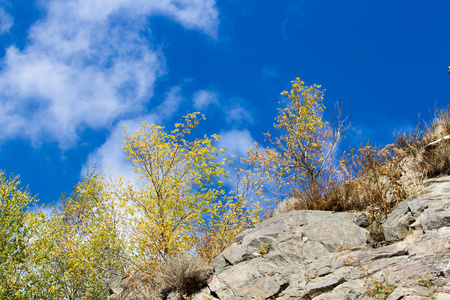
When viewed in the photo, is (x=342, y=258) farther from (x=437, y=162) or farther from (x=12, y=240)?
(x=12, y=240)

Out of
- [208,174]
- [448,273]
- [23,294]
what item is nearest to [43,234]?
[23,294]

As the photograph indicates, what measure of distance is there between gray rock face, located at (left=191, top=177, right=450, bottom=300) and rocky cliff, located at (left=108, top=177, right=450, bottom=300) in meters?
0.01

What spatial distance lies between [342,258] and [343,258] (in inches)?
2.4

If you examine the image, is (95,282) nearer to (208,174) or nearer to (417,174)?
(208,174)

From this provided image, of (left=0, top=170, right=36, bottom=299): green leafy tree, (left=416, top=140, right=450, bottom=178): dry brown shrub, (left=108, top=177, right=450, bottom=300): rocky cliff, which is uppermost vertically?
(left=0, top=170, right=36, bottom=299): green leafy tree

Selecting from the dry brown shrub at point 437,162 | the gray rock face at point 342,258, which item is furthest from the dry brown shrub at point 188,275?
the dry brown shrub at point 437,162

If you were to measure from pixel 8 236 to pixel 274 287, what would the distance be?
18.2 meters

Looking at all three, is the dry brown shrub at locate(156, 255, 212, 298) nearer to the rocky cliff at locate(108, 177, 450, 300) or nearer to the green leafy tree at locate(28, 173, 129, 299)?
the rocky cliff at locate(108, 177, 450, 300)

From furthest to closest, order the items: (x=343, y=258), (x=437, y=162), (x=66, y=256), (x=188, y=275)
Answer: (x=66, y=256) < (x=437, y=162) < (x=188, y=275) < (x=343, y=258)

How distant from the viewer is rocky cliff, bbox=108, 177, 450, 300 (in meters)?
5.25

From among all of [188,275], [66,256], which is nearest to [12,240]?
[66,256]

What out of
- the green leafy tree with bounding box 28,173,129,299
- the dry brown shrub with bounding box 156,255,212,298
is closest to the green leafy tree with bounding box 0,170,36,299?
the green leafy tree with bounding box 28,173,129,299

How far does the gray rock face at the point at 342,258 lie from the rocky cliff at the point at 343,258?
0.01m

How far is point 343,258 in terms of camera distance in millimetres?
6770
